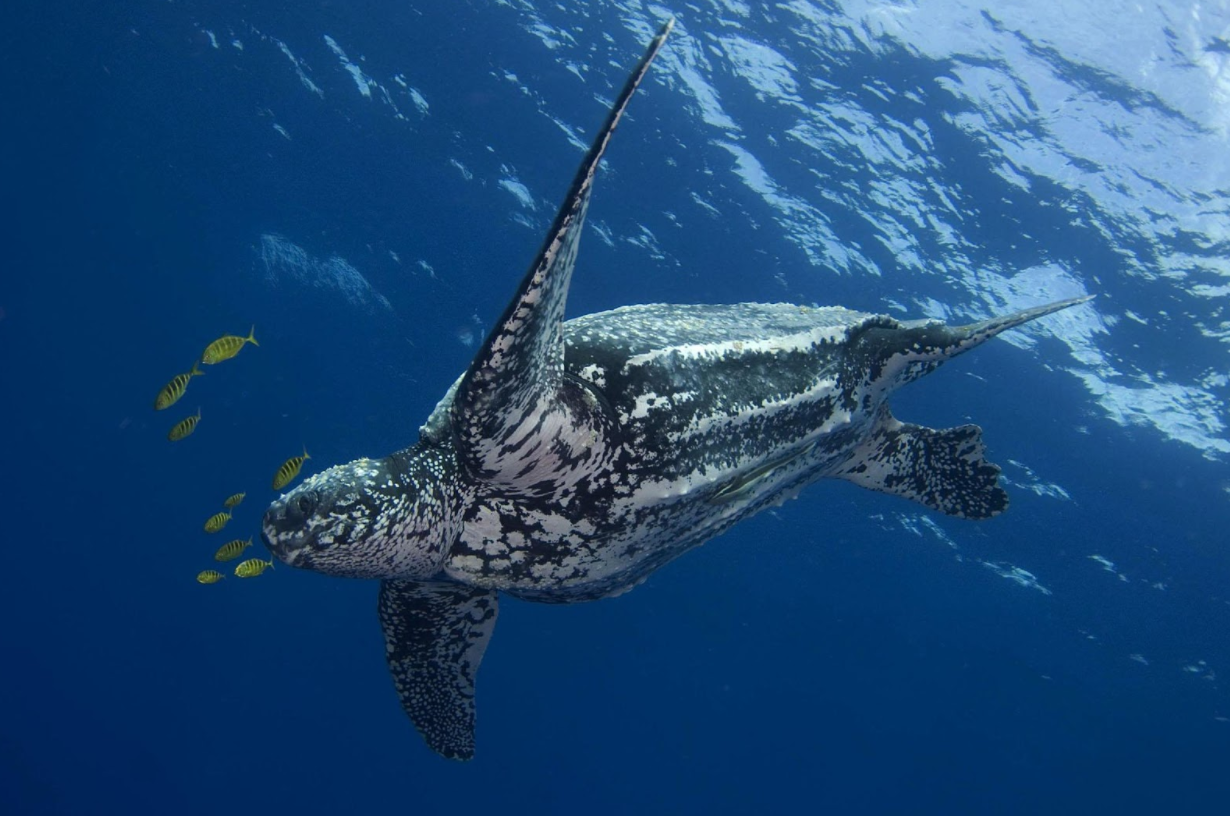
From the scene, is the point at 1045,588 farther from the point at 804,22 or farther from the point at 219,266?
the point at 219,266

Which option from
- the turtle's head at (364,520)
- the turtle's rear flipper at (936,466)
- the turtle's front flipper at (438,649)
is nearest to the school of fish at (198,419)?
the turtle's front flipper at (438,649)

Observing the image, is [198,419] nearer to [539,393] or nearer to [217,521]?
[217,521]

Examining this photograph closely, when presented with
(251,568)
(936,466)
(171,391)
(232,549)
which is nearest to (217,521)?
(232,549)

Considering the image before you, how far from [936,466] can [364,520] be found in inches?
171

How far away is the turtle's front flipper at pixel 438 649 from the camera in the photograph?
167 inches

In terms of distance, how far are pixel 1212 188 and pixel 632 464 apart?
11.8m

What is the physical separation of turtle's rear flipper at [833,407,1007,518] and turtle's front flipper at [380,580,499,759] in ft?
9.90

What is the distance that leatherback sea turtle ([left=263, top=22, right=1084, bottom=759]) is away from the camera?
2.39 meters

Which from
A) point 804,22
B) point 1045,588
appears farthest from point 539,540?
point 1045,588

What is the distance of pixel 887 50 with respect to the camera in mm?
10203

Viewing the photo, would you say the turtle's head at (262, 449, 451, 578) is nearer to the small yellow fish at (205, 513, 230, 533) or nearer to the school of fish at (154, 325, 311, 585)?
the school of fish at (154, 325, 311, 585)

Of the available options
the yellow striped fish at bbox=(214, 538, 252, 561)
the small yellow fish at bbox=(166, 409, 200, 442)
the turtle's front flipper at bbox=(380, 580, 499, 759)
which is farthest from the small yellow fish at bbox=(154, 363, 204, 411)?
the turtle's front flipper at bbox=(380, 580, 499, 759)

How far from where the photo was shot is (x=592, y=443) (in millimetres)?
2785

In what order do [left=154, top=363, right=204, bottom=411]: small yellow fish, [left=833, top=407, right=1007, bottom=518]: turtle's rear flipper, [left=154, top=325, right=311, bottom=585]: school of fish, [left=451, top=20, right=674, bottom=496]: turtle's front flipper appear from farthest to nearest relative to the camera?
[left=154, top=363, right=204, bottom=411]: small yellow fish → [left=154, top=325, right=311, bottom=585]: school of fish → [left=833, top=407, right=1007, bottom=518]: turtle's rear flipper → [left=451, top=20, right=674, bottom=496]: turtle's front flipper
